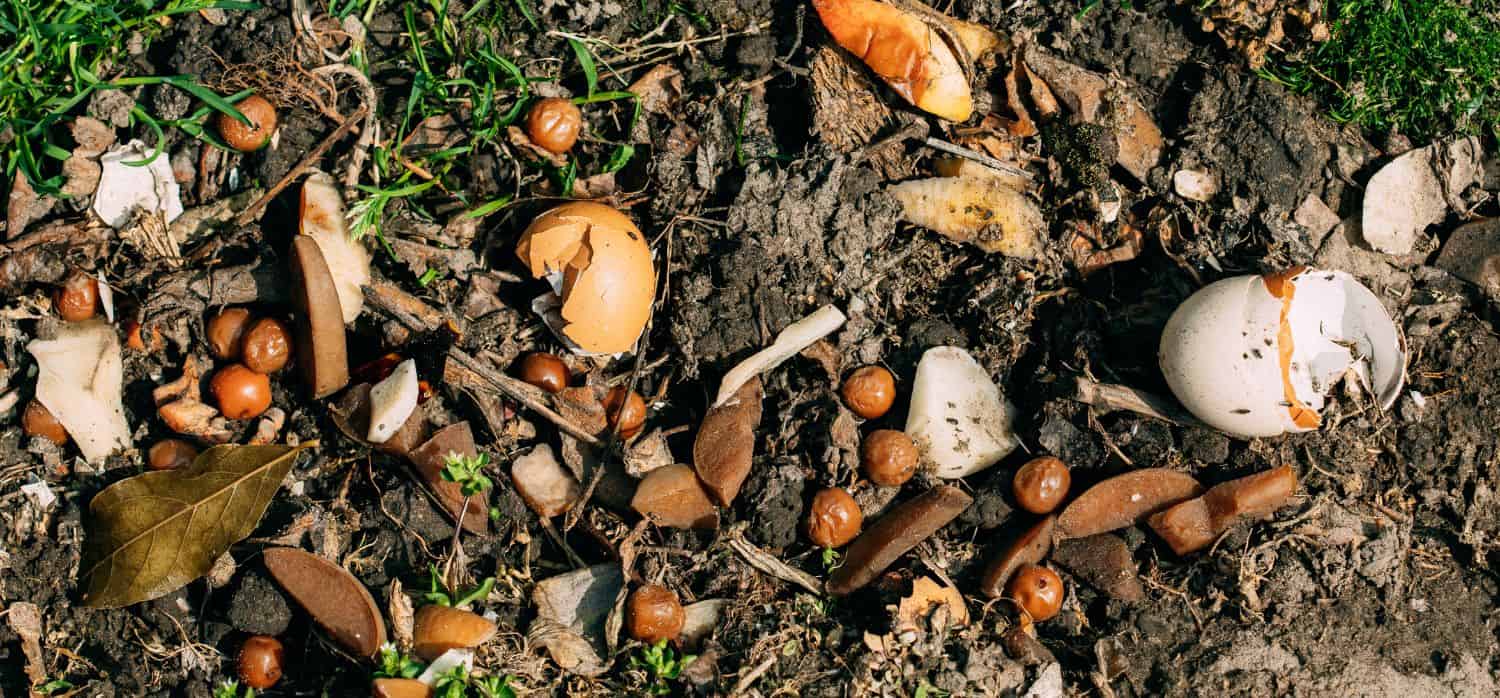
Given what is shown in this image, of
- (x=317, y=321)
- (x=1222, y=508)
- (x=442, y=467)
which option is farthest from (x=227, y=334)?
(x=1222, y=508)

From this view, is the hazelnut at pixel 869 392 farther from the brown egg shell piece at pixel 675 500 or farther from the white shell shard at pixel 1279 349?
the white shell shard at pixel 1279 349

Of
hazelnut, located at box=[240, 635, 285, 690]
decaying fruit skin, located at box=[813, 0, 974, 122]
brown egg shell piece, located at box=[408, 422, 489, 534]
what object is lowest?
hazelnut, located at box=[240, 635, 285, 690]

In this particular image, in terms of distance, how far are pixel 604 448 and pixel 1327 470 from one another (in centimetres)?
235

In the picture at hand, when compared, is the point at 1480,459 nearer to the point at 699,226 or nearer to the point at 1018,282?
the point at 1018,282

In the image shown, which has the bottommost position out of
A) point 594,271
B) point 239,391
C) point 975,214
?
point 239,391

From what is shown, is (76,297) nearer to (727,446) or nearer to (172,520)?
(172,520)

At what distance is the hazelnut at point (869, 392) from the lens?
3363 millimetres

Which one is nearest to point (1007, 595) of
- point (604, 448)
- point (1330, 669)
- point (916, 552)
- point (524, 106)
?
point (916, 552)

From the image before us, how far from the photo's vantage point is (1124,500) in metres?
3.30

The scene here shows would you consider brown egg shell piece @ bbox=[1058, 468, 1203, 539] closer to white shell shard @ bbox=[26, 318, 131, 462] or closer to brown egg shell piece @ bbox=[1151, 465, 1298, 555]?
brown egg shell piece @ bbox=[1151, 465, 1298, 555]

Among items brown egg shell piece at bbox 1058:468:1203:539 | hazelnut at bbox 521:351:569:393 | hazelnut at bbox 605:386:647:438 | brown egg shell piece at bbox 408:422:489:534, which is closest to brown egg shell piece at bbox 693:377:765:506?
hazelnut at bbox 605:386:647:438

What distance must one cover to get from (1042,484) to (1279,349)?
791mm

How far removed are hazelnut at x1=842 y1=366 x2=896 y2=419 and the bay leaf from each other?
179 centimetres

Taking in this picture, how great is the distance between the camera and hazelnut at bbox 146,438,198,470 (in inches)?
131
